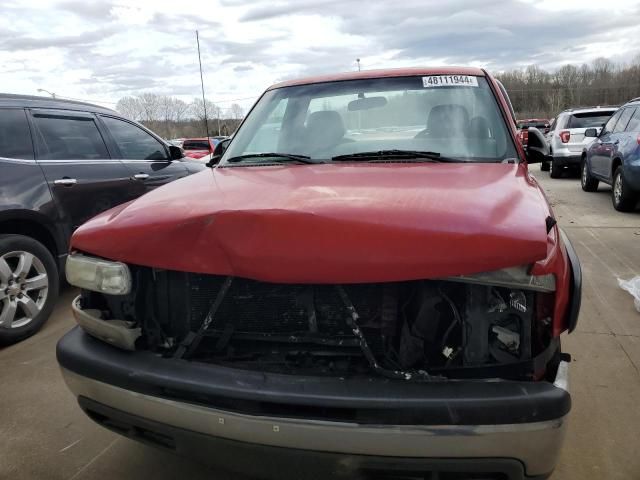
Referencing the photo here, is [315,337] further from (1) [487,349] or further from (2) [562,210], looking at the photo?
(2) [562,210]

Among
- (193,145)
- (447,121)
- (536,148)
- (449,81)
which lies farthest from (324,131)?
(193,145)

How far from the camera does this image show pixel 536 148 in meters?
Result: 3.45

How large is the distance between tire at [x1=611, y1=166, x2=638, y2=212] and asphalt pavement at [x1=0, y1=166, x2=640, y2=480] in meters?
3.98

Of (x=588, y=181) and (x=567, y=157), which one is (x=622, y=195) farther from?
(x=567, y=157)

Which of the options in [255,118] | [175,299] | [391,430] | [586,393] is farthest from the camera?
[255,118]

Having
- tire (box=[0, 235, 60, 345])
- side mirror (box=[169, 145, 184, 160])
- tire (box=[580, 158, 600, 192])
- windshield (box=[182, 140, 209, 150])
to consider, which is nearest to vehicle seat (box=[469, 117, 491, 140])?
tire (box=[0, 235, 60, 345])

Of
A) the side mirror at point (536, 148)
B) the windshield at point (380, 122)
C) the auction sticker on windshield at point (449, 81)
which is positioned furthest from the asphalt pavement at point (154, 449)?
the auction sticker on windshield at point (449, 81)

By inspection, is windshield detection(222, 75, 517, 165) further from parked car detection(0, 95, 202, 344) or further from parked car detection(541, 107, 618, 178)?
parked car detection(541, 107, 618, 178)

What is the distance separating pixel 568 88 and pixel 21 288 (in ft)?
269

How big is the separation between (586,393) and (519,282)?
1706 mm

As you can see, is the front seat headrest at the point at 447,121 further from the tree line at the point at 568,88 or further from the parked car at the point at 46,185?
the tree line at the point at 568,88

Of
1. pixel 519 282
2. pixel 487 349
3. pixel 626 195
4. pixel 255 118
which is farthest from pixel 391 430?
pixel 626 195

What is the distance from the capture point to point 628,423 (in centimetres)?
264

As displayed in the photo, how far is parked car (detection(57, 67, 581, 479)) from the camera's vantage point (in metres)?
1.61
